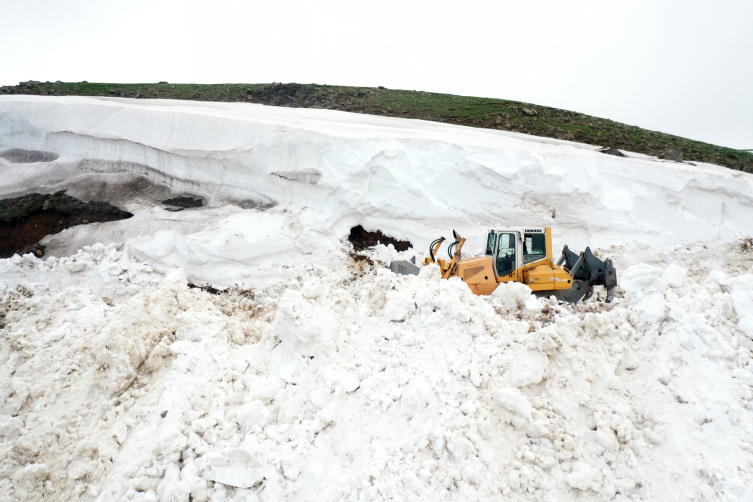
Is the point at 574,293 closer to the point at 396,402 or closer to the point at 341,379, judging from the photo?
the point at 396,402

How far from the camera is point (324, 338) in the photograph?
16.4 ft

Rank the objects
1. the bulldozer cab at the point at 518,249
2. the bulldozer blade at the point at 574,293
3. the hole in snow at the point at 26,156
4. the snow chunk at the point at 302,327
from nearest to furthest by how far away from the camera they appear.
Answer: the snow chunk at the point at 302,327, the bulldozer cab at the point at 518,249, the bulldozer blade at the point at 574,293, the hole in snow at the point at 26,156

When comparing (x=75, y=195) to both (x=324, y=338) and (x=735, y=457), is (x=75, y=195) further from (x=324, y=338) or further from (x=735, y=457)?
(x=735, y=457)

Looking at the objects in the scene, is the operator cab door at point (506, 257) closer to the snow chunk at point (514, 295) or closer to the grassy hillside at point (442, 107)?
the snow chunk at point (514, 295)

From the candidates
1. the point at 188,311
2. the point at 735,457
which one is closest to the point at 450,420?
the point at 735,457

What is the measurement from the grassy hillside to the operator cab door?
34.9 feet

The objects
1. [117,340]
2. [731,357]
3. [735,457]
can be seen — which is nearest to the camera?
[735,457]

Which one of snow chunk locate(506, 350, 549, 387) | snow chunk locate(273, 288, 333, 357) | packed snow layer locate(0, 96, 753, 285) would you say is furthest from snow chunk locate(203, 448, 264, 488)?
packed snow layer locate(0, 96, 753, 285)

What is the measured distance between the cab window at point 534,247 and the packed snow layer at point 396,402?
5.77 ft

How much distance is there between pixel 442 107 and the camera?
19594 millimetres

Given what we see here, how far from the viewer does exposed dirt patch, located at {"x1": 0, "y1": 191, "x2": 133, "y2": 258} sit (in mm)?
9977

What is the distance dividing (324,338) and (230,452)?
1629 millimetres

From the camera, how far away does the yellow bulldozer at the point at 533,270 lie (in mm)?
7281

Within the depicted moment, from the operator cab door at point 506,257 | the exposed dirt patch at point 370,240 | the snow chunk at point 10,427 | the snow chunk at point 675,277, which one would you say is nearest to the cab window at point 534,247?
the operator cab door at point 506,257
